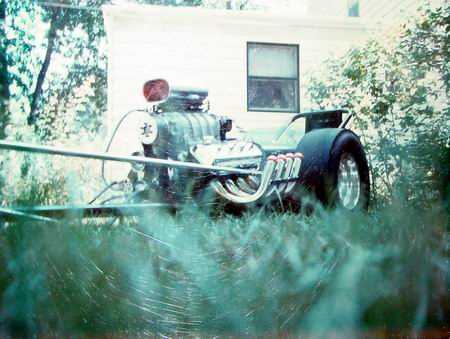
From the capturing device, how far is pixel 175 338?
1269mm

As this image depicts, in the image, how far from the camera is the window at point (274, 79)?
1.86 metres

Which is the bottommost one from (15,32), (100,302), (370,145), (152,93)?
(100,302)

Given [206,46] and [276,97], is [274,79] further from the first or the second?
[206,46]

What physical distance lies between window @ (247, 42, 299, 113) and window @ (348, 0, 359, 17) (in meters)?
0.22

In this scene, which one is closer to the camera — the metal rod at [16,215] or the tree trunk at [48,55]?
the metal rod at [16,215]

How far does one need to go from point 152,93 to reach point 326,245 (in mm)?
647

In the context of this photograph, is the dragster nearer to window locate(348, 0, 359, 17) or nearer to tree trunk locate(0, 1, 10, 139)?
tree trunk locate(0, 1, 10, 139)

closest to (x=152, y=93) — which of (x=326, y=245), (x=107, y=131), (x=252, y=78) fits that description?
(x=107, y=131)

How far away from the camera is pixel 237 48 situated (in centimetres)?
186

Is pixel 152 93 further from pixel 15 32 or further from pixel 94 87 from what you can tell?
pixel 15 32

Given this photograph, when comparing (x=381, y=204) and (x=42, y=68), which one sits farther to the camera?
(x=381, y=204)

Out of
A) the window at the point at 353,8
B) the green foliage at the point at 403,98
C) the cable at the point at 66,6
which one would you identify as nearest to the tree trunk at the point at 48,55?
the cable at the point at 66,6

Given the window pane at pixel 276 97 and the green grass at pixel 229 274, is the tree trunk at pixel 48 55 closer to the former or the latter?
the green grass at pixel 229 274

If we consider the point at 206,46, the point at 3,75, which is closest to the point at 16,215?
the point at 3,75
